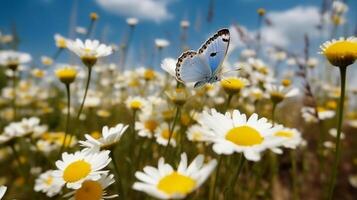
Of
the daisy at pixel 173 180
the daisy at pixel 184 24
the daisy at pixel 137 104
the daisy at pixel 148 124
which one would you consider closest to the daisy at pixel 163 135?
the daisy at pixel 148 124

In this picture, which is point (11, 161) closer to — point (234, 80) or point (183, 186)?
point (234, 80)

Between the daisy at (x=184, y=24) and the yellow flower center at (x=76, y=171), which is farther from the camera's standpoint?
the daisy at (x=184, y=24)

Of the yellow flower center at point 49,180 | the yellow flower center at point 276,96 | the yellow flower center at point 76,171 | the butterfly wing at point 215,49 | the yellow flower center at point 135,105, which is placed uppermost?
the butterfly wing at point 215,49

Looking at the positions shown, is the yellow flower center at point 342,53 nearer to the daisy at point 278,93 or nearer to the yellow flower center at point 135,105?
the daisy at point 278,93

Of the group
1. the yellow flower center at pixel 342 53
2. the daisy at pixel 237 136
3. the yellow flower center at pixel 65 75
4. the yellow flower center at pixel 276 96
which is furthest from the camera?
the yellow flower center at pixel 276 96

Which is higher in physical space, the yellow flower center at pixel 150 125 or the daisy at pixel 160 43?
the daisy at pixel 160 43

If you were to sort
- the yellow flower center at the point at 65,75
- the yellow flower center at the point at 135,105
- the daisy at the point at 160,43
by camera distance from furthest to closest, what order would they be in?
the daisy at the point at 160,43 < the yellow flower center at the point at 135,105 < the yellow flower center at the point at 65,75
